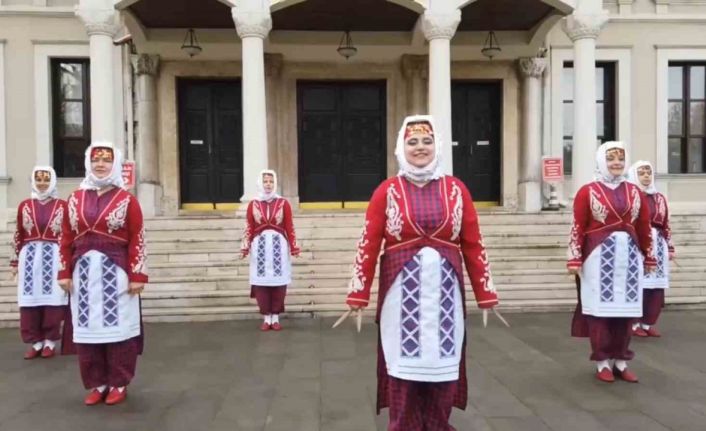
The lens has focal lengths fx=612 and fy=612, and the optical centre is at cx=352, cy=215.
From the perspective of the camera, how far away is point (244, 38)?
1147 cm

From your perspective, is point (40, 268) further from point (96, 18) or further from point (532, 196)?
point (532, 196)

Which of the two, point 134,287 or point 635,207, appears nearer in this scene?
point 134,287

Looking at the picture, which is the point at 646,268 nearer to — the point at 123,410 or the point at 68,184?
the point at 123,410

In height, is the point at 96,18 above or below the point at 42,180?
above

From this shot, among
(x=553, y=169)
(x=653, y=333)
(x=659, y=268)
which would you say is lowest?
(x=653, y=333)

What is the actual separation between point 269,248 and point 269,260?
0.51 ft

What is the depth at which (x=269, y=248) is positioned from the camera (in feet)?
25.9

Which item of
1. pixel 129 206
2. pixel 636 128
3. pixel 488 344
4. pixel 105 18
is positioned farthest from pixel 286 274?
pixel 636 128

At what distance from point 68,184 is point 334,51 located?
7.08 meters

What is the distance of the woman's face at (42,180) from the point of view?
661 centimetres

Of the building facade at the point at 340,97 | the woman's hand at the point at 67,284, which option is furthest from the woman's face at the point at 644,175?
the building facade at the point at 340,97

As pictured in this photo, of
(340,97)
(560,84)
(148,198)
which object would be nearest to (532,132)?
(560,84)

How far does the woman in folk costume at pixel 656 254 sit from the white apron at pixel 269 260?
4.36 meters

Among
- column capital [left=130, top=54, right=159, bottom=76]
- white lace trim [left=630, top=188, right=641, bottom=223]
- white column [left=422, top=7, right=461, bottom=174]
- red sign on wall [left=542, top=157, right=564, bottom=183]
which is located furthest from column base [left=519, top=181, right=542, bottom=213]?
white lace trim [left=630, top=188, right=641, bottom=223]
